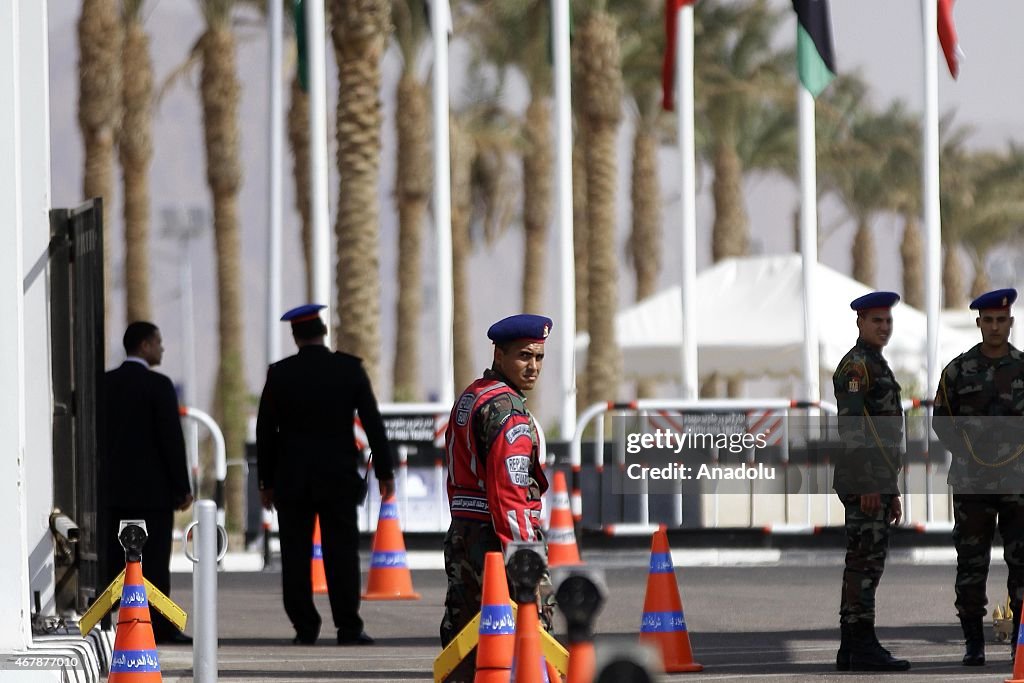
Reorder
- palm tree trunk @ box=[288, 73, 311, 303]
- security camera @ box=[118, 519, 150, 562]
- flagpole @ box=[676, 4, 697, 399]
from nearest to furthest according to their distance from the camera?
security camera @ box=[118, 519, 150, 562] < flagpole @ box=[676, 4, 697, 399] < palm tree trunk @ box=[288, 73, 311, 303]

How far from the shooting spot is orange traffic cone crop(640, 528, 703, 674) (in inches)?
398

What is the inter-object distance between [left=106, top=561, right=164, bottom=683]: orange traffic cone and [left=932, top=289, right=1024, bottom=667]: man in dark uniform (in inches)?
165

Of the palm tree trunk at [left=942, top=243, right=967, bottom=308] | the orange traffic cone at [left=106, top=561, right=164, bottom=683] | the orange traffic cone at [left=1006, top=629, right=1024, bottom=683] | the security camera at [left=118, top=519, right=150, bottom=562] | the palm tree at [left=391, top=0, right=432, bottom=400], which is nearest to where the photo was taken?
the security camera at [left=118, top=519, right=150, bottom=562]

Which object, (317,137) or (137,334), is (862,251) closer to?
(317,137)

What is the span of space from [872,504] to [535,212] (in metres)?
37.8

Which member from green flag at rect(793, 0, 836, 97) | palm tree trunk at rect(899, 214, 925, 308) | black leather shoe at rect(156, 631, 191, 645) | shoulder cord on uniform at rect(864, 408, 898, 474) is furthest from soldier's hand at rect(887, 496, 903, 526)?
palm tree trunk at rect(899, 214, 925, 308)

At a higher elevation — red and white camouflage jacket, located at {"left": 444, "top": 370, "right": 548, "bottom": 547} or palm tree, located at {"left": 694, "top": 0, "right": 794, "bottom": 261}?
palm tree, located at {"left": 694, "top": 0, "right": 794, "bottom": 261}

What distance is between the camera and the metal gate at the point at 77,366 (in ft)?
33.0

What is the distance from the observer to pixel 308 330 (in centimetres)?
1214

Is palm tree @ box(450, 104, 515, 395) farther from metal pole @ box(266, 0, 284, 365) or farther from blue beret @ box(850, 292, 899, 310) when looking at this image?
blue beret @ box(850, 292, 899, 310)

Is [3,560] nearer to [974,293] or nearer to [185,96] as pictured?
[974,293]

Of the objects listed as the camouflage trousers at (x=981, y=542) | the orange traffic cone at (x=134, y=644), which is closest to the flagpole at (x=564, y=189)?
the camouflage trousers at (x=981, y=542)

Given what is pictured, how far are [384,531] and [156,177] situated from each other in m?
175

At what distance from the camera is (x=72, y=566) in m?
9.93
